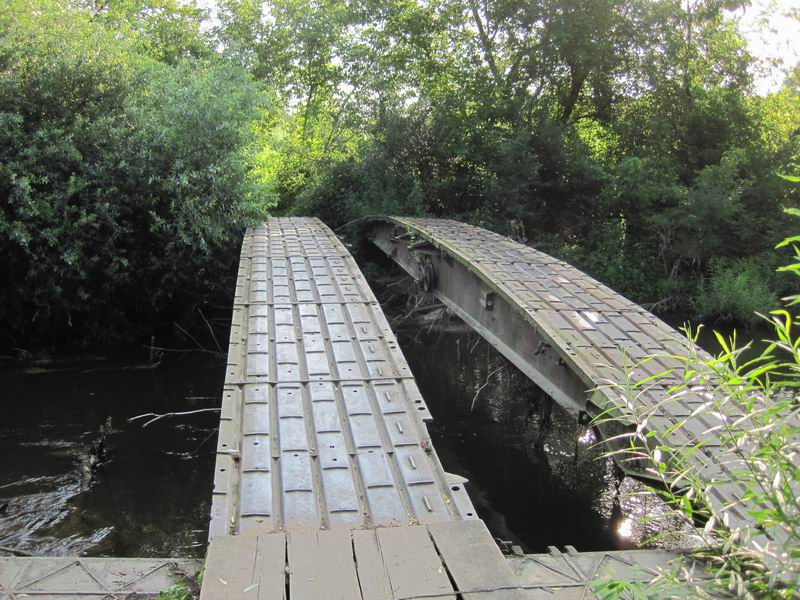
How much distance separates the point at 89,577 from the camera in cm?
395

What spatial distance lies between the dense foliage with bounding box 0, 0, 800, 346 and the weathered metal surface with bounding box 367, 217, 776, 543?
4.60m

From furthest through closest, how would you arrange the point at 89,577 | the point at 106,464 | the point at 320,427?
the point at 106,464, the point at 320,427, the point at 89,577

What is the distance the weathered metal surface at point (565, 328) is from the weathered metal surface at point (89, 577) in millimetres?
2825

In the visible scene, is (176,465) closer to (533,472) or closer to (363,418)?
(363,418)

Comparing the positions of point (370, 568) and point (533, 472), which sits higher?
point (370, 568)

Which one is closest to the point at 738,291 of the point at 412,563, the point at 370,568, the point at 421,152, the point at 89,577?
Result: the point at 421,152

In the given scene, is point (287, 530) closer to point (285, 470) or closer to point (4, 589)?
point (285, 470)

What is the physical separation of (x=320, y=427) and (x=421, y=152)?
12230 millimetres

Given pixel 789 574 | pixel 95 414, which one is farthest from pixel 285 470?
pixel 95 414

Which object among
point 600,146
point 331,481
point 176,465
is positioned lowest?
point 176,465

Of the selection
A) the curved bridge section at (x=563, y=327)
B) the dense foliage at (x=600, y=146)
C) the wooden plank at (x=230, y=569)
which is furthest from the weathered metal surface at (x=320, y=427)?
the dense foliage at (x=600, y=146)

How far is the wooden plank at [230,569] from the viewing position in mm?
3082

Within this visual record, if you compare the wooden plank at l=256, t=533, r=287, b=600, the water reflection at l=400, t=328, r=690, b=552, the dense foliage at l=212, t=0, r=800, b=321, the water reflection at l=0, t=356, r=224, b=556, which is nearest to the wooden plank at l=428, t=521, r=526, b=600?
the wooden plank at l=256, t=533, r=287, b=600

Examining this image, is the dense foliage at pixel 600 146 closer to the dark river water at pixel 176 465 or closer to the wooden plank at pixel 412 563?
the dark river water at pixel 176 465
